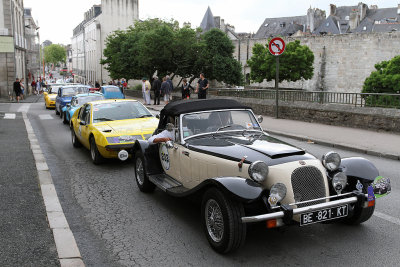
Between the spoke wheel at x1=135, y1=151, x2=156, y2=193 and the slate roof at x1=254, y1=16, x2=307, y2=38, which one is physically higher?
the slate roof at x1=254, y1=16, x2=307, y2=38

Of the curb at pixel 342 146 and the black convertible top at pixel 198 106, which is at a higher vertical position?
the black convertible top at pixel 198 106

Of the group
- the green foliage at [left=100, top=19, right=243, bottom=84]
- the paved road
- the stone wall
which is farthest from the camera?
the stone wall

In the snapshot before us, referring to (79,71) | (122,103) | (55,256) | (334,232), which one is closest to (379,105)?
(122,103)

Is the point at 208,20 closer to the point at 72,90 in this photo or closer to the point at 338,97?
the point at 72,90

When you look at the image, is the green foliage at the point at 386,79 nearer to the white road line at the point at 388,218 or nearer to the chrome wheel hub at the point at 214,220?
the white road line at the point at 388,218

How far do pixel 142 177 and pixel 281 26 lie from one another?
100506 millimetres

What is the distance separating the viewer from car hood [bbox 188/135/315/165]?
4586mm

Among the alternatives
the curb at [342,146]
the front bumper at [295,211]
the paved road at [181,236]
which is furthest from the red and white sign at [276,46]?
the front bumper at [295,211]

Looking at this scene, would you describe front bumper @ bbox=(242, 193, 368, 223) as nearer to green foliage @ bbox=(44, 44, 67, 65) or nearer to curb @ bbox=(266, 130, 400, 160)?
curb @ bbox=(266, 130, 400, 160)

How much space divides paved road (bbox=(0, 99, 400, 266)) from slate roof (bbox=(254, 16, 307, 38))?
96764 mm

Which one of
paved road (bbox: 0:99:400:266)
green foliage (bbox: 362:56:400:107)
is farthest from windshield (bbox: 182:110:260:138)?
green foliage (bbox: 362:56:400:107)

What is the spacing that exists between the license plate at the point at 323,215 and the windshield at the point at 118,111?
6.54 meters

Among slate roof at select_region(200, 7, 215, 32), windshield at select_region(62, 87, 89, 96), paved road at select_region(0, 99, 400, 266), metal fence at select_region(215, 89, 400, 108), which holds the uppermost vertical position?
slate roof at select_region(200, 7, 215, 32)

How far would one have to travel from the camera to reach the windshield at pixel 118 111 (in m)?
9.94
